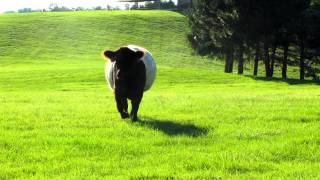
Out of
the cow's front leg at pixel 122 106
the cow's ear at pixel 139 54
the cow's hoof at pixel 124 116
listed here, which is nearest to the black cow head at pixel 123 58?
the cow's ear at pixel 139 54

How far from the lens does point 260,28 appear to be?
4881cm

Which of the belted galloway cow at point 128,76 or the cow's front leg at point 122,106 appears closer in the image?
the belted galloway cow at point 128,76

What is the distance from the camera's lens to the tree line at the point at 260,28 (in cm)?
4850

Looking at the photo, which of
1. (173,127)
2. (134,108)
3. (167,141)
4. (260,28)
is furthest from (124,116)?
(260,28)

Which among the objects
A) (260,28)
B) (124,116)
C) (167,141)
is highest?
(260,28)

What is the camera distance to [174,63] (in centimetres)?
7112

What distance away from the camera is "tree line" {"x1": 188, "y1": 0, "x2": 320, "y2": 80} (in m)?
48.5

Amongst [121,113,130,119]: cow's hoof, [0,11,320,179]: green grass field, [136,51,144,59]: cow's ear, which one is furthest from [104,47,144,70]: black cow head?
[0,11,320,179]: green grass field

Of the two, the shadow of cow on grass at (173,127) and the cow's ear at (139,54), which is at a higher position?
the cow's ear at (139,54)

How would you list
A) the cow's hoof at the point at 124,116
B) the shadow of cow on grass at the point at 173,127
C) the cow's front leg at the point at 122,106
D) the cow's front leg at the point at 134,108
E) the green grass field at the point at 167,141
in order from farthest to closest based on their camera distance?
the cow's hoof at the point at 124,116
the cow's front leg at the point at 122,106
the cow's front leg at the point at 134,108
the shadow of cow on grass at the point at 173,127
the green grass field at the point at 167,141

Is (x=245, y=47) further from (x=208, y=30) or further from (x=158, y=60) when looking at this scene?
(x=158, y=60)

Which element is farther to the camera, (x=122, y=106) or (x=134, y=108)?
(x=122, y=106)

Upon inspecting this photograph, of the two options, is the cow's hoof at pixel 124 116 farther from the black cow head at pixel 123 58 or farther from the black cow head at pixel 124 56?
the black cow head at pixel 124 56

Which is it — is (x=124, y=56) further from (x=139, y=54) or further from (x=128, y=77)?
(x=128, y=77)
